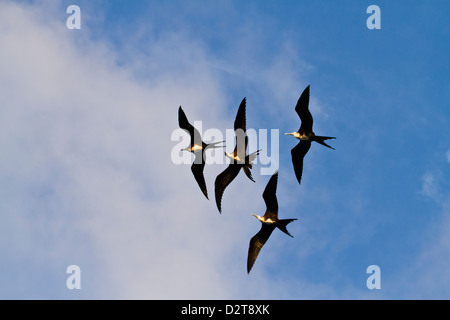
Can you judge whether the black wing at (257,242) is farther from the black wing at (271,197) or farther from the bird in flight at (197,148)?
the bird in flight at (197,148)

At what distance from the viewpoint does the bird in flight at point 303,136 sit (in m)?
22.0

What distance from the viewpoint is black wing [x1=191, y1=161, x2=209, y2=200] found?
926 inches

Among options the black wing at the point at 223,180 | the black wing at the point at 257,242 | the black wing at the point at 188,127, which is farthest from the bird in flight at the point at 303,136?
the black wing at the point at 188,127

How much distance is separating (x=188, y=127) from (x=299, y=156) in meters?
5.33

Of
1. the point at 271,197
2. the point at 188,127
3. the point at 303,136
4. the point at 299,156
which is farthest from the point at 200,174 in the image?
the point at 303,136

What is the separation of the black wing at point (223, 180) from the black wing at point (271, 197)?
6.80ft

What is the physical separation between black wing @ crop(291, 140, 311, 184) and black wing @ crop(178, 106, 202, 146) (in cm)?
443

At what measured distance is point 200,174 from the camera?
77.8ft

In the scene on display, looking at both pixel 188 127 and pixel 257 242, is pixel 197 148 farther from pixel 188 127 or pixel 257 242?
pixel 257 242

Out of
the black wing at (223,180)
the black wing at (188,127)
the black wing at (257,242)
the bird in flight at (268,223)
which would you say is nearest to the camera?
the bird in flight at (268,223)
